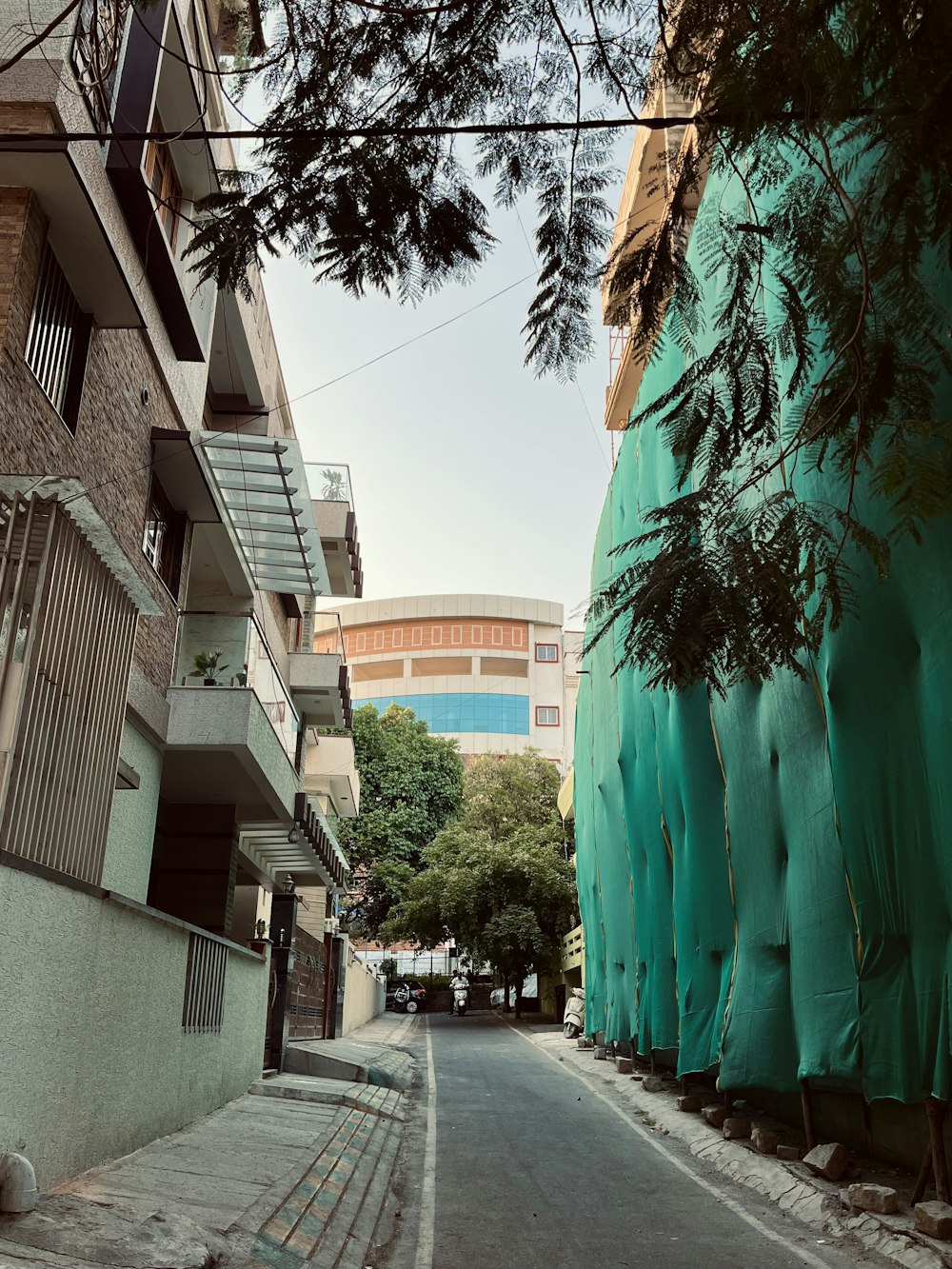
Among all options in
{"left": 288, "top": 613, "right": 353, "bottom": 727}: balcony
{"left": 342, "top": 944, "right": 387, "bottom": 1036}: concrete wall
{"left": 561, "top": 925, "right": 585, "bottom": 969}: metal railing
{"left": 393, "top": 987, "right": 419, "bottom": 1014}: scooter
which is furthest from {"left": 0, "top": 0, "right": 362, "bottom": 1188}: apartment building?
{"left": 393, "top": 987, "right": 419, "bottom": 1014}: scooter

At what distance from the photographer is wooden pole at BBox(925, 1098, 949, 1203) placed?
605 cm

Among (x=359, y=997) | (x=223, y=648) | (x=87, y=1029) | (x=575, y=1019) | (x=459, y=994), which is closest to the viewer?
(x=87, y=1029)

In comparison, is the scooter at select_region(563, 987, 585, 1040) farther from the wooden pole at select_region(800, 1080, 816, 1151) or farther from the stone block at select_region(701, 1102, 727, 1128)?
the wooden pole at select_region(800, 1080, 816, 1151)

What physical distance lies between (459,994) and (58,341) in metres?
36.7

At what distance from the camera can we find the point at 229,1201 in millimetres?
5570

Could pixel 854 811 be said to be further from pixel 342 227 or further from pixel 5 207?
pixel 5 207

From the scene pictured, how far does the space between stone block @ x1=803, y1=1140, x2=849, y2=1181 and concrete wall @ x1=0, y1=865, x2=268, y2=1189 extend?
4760 mm

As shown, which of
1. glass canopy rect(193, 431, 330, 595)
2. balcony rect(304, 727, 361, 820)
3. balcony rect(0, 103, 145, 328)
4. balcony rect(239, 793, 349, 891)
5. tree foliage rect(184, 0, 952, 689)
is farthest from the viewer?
balcony rect(304, 727, 361, 820)

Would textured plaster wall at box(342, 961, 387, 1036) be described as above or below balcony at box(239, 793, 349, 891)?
below

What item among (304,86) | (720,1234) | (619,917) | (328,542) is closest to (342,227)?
(304,86)

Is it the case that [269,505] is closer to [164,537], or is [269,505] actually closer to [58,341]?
[164,537]

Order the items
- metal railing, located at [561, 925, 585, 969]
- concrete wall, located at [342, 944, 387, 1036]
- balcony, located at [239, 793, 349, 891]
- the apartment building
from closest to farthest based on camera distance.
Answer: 1. the apartment building
2. balcony, located at [239, 793, 349, 891]
3. concrete wall, located at [342, 944, 387, 1036]
4. metal railing, located at [561, 925, 585, 969]

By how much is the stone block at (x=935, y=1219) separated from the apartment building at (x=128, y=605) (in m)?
4.66

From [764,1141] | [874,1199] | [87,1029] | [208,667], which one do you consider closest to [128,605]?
[87,1029]
